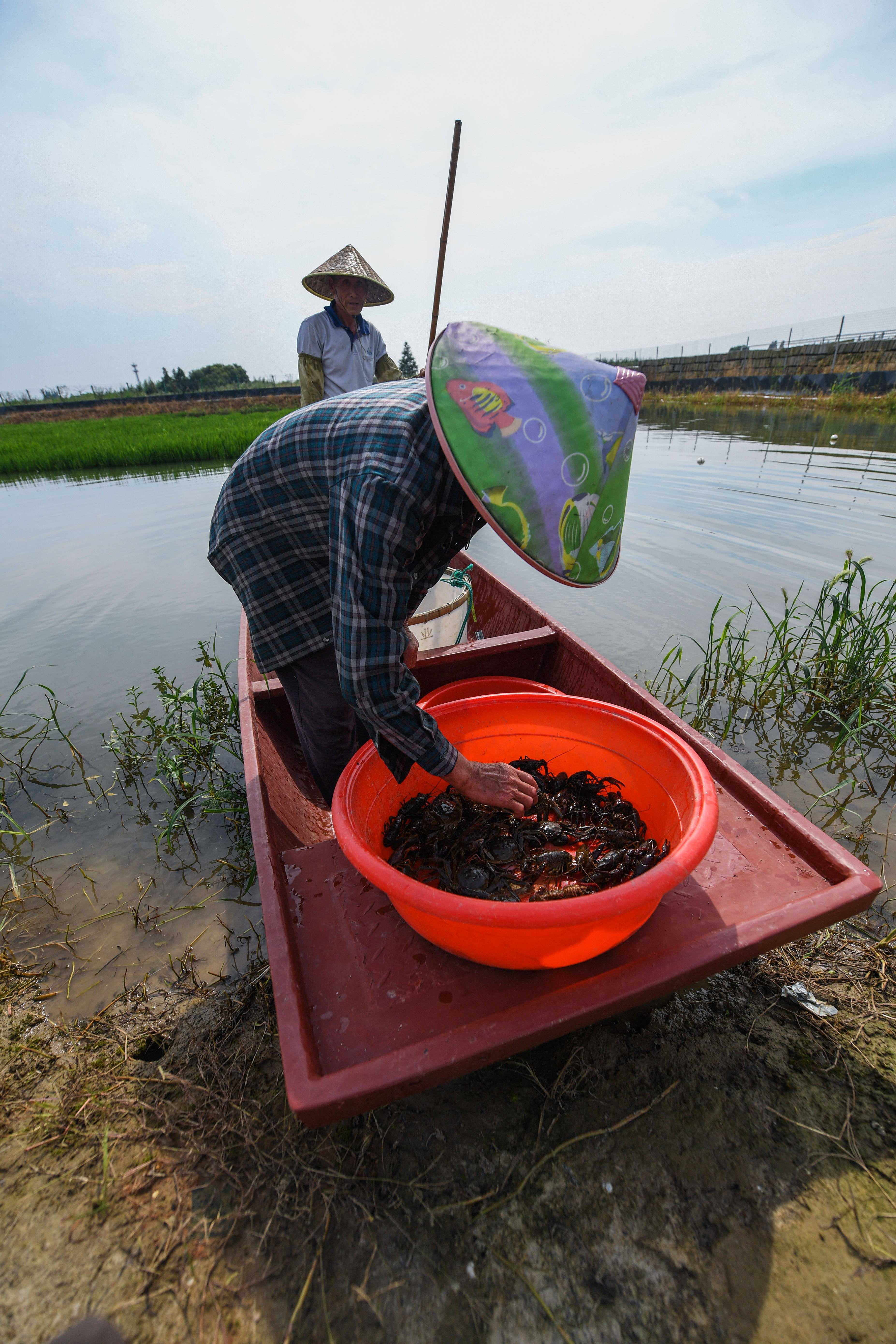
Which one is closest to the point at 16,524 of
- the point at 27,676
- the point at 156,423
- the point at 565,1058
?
the point at 27,676

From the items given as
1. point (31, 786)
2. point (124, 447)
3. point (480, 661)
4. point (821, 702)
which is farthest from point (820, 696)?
point (124, 447)

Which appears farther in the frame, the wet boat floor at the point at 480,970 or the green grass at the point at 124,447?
the green grass at the point at 124,447

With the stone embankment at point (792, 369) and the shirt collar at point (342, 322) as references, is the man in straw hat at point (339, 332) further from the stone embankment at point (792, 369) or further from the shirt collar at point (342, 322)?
the stone embankment at point (792, 369)

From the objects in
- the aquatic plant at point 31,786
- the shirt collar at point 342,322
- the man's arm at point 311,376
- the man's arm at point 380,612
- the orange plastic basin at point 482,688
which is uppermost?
the shirt collar at point 342,322

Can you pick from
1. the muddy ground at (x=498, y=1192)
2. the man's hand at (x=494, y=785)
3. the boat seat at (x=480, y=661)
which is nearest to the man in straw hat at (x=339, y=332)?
the boat seat at (x=480, y=661)

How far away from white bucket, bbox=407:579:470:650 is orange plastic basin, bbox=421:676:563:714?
407 millimetres

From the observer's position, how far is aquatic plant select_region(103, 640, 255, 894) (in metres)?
2.83

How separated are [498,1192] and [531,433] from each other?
169cm

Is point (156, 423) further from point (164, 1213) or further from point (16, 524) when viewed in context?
point (164, 1213)

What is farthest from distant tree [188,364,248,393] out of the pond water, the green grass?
the pond water

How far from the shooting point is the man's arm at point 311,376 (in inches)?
154

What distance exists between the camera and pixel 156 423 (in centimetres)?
2259

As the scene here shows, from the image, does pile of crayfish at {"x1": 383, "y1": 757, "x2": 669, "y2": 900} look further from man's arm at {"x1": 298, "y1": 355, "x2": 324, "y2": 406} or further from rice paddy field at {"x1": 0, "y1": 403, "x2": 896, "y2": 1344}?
man's arm at {"x1": 298, "y1": 355, "x2": 324, "y2": 406}

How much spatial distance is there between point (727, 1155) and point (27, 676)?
5609 mm
